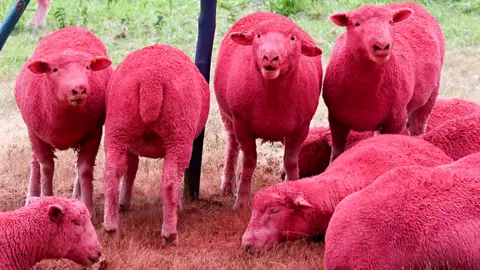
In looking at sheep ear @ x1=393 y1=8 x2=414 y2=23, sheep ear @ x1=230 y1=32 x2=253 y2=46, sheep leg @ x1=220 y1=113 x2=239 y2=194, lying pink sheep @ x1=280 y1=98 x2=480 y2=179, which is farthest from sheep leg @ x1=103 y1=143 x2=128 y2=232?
sheep ear @ x1=393 y1=8 x2=414 y2=23

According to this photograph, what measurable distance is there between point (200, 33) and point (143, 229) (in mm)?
2219

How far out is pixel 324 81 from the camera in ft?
25.6

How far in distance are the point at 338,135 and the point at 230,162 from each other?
131cm

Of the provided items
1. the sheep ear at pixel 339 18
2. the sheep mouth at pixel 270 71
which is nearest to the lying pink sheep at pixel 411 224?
the sheep mouth at pixel 270 71

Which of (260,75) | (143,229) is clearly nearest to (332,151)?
→ (260,75)

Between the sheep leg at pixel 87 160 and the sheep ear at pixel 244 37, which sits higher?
the sheep ear at pixel 244 37

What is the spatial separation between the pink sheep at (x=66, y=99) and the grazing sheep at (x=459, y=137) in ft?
9.33

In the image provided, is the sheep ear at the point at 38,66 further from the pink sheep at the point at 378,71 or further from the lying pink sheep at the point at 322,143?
the lying pink sheep at the point at 322,143

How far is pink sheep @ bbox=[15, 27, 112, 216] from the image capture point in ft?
22.0

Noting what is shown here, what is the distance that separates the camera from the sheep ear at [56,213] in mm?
5754

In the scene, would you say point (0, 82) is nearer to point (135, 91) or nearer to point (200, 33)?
point (200, 33)

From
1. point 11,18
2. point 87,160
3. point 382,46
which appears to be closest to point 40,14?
point 11,18

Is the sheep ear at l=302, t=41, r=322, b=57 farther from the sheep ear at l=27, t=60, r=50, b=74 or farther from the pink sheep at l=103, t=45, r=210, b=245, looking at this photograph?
the sheep ear at l=27, t=60, r=50, b=74

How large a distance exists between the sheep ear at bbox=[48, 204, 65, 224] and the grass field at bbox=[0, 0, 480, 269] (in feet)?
1.93
